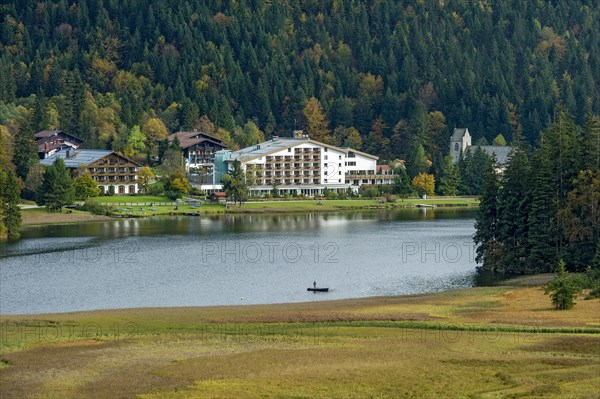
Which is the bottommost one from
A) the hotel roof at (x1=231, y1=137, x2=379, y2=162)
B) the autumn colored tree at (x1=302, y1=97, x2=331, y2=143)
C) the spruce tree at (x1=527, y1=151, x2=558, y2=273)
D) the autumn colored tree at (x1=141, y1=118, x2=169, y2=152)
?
the spruce tree at (x1=527, y1=151, x2=558, y2=273)

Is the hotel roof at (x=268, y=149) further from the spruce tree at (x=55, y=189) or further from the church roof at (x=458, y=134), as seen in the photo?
the spruce tree at (x=55, y=189)

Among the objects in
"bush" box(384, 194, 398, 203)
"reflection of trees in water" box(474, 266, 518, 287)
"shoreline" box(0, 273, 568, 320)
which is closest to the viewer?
"shoreline" box(0, 273, 568, 320)

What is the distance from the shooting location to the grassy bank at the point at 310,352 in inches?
1695

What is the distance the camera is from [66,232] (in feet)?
346

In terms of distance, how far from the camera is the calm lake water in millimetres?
68375

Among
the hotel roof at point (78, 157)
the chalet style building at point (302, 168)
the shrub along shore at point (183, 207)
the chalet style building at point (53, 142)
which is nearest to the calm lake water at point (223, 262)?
the shrub along shore at point (183, 207)

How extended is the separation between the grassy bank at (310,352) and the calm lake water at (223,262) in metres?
6.57

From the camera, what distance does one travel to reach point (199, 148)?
16325 cm

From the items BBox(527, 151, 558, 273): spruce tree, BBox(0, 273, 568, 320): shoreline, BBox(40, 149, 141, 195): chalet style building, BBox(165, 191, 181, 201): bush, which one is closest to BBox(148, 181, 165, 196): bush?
BBox(165, 191, 181, 201): bush

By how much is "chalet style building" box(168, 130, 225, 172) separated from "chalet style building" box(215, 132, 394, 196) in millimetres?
5586

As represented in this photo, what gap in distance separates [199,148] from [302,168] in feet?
53.8

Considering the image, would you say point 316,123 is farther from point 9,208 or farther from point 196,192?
point 9,208

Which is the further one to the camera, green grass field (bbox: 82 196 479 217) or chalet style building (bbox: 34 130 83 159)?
chalet style building (bbox: 34 130 83 159)

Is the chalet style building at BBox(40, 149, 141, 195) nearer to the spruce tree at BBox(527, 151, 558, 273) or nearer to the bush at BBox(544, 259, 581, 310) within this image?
the spruce tree at BBox(527, 151, 558, 273)
